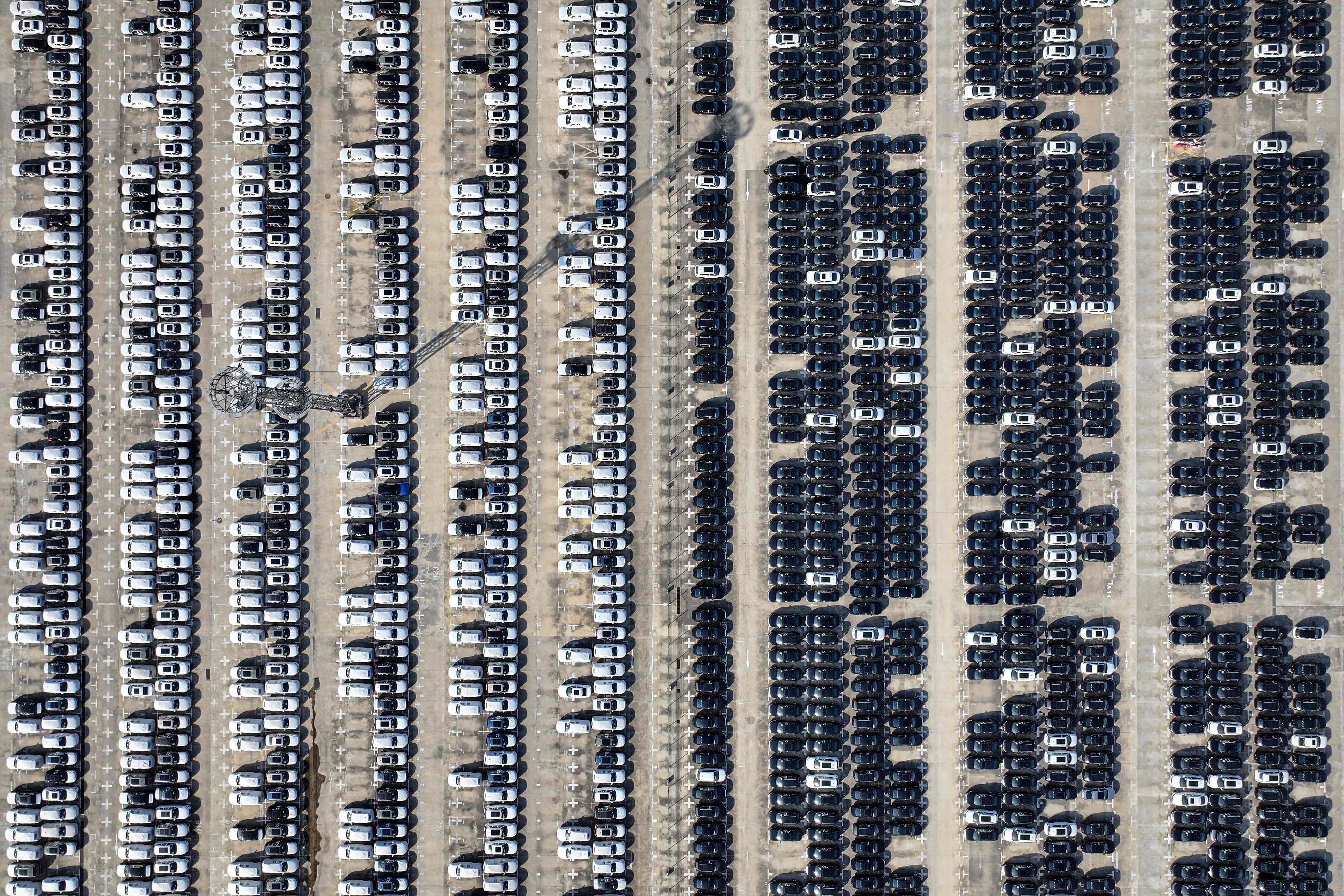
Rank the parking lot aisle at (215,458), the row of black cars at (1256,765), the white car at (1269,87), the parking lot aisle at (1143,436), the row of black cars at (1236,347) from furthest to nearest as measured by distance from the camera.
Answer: the parking lot aisle at (215,458) < the parking lot aisle at (1143,436) < the row of black cars at (1236,347) < the row of black cars at (1256,765) < the white car at (1269,87)

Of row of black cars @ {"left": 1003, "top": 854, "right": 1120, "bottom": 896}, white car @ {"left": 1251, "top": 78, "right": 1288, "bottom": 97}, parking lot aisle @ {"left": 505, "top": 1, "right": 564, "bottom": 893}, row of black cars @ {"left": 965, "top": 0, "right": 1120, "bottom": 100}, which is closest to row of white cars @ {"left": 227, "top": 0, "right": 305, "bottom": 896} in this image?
parking lot aisle @ {"left": 505, "top": 1, "right": 564, "bottom": 893}

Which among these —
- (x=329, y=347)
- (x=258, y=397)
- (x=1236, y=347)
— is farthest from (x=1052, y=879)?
(x=258, y=397)

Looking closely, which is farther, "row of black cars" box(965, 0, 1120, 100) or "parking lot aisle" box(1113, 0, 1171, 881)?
"parking lot aisle" box(1113, 0, 1171, 881)

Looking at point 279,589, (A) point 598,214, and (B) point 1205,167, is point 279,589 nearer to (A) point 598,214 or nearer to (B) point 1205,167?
(A) point 598,214

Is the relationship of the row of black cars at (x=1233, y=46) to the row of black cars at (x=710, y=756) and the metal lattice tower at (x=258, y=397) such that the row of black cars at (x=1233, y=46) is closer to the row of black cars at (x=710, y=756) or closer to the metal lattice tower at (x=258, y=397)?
the row of black cars at (x=710, y=756)

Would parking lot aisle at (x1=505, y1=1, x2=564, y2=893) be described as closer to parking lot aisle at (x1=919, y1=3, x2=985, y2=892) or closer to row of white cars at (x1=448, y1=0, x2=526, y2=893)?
row of white cars at (x1=448, y1=0, x2=526, y2=893)

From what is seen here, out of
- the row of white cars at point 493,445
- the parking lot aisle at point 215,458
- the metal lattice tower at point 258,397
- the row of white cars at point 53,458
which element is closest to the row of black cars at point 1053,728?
the row of white cars at point 493,445
